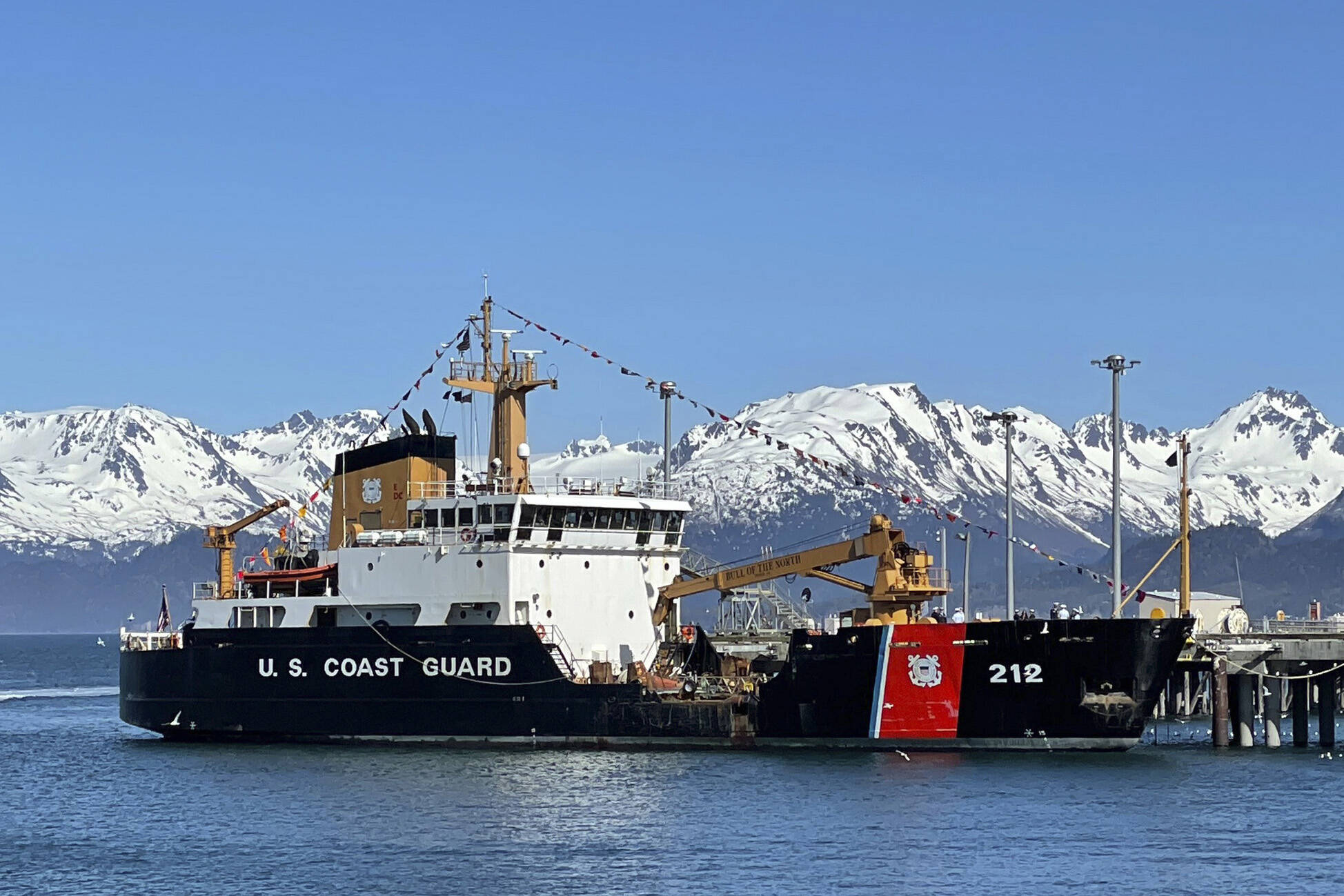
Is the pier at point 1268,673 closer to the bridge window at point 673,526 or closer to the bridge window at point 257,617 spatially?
the bridge window at point 673,526

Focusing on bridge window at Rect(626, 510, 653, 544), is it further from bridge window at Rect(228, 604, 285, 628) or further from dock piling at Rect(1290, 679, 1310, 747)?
dock piling at Rect(1290, 679, 1310, 747)

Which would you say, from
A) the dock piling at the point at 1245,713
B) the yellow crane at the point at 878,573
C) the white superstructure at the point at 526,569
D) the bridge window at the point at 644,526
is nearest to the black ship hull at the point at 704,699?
the white superstructure at the point at 526,569

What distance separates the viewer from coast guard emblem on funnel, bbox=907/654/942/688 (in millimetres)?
44469

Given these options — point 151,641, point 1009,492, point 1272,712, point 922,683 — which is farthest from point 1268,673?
point 151,641

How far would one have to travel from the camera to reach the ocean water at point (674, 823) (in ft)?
108

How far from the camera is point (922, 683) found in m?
44.7

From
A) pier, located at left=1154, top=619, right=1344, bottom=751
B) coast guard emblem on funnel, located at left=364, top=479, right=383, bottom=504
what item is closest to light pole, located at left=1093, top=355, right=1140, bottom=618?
pier, located at left=1154, top=619, right=1344, bottom=751

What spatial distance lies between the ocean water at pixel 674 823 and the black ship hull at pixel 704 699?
0.60m

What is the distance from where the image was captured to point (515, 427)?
52.1 m

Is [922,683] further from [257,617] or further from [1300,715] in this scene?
[257,617]

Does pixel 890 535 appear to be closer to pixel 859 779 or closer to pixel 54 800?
pixel 859 779

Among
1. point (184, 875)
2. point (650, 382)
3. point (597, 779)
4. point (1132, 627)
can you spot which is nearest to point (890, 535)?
point (1132, 627)

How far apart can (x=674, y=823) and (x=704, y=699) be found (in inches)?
371

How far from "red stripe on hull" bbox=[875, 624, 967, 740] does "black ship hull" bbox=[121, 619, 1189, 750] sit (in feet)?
0.11
